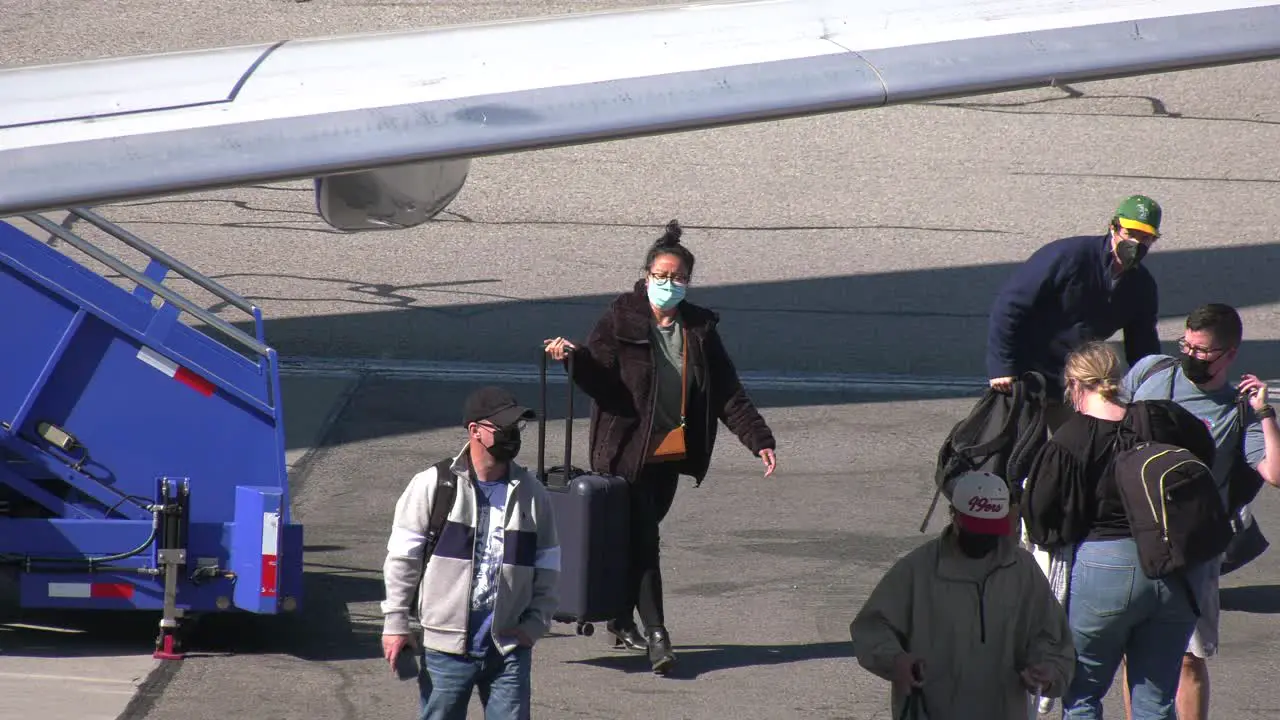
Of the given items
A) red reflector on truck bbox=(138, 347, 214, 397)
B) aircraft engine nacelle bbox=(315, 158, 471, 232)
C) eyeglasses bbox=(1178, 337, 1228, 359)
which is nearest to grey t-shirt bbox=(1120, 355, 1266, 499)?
eyeglasses bbox=(1178, 337, 1228, 359)

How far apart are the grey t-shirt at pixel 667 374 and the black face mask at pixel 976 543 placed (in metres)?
2.53

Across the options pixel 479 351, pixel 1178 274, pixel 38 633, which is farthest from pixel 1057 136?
pixel 38 633

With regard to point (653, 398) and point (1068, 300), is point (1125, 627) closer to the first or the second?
point (1068, 300)

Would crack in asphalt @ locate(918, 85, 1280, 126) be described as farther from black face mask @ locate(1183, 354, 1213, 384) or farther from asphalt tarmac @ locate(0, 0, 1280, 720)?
black face mask @ locate(1183, 354, 1213, 384)

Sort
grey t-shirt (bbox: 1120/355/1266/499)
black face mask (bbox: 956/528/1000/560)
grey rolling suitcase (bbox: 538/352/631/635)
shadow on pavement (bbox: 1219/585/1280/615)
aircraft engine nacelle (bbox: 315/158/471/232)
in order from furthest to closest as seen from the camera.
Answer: shadow on pavement (bbox: 1219/585/1280/615), grey rolling suitcase (bbox: 538/352/631/635), grey t-shirt (bbox: 1120/355/1266/499), black face mask (bbox: 956/528/1000/560), aircraft engine nacelle (bbox: 315/158/471/232)

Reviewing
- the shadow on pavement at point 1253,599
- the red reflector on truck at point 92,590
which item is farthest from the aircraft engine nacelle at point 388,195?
the shadow on pavement at point 1253,599

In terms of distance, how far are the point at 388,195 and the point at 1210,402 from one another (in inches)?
134

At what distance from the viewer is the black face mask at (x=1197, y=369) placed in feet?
21.2

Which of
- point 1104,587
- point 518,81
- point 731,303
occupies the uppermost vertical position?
point 731,303

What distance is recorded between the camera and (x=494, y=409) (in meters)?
5.60

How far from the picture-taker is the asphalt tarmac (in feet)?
24.4

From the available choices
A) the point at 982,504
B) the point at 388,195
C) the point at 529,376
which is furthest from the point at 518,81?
the point at 529,376

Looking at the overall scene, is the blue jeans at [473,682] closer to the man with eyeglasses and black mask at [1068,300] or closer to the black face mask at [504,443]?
the black face mask at [504,443]

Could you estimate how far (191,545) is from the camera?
7.34m
